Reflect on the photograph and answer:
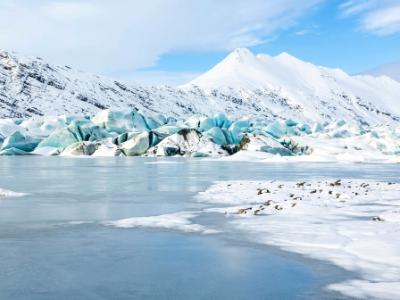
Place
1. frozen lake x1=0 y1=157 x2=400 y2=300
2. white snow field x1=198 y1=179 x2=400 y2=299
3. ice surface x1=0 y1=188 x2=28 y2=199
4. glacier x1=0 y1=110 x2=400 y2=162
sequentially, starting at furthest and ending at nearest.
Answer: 1. glacier x1=0 y1=110 x2=400 y2=162
2. ice surface x1=0 y1=188 x2=28 y2=199
3. white snow field x1=198 y1=179 x2=400 y2=299
4. frozen lake x1=0 y1=157 x2=400 y2=300

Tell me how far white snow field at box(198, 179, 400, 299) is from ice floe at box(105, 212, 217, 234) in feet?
2.60

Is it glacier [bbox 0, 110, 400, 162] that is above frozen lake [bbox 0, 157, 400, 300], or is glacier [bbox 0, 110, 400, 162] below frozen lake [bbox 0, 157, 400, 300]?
above

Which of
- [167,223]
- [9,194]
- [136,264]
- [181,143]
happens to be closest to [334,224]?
[167,223]

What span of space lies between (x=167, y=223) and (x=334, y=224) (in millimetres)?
3238

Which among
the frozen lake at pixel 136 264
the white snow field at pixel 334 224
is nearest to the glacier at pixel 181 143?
the white snow field at pixel 334 224

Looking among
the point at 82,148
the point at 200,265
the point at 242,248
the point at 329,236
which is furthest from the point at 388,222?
the point at 82,148

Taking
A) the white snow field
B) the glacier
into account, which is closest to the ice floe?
the white snow field

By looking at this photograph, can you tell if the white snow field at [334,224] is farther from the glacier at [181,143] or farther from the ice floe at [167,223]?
the glacier at [181,143]

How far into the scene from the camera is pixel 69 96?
549ft

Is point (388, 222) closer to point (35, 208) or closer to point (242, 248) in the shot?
point (242, 248)

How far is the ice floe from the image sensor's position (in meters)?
10.4

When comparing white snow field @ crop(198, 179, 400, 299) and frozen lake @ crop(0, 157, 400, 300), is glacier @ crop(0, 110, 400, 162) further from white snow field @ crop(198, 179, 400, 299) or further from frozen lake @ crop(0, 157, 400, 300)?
frozen lake @ crop(0, 157, 400, 300)

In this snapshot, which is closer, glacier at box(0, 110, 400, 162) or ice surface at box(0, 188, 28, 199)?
ice surface at box(0, 188, 28, 199)

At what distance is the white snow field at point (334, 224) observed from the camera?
6867 mm
